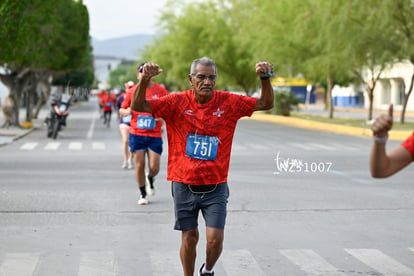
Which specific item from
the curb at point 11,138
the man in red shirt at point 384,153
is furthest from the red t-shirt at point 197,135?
the curb at point 11,138

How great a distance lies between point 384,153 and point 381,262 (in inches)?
143

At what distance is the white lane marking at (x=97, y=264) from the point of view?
693 centimetres

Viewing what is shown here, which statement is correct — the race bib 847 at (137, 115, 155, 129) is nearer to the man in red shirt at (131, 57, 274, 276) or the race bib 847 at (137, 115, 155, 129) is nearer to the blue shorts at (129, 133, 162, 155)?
the blue shorts at (129, 133, 162, 155)

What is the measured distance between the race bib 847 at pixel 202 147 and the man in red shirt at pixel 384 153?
6.47 ft

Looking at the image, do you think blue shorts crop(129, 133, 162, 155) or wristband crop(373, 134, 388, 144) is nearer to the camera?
wristband crop(373, 134, 388, 144)

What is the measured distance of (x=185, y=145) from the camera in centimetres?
597

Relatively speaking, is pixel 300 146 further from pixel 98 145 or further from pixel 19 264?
pixel 19 264

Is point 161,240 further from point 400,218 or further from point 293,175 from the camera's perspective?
point 293,175

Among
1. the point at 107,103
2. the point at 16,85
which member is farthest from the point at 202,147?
the point at 107,103

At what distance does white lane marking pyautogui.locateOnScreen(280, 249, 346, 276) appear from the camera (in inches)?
273

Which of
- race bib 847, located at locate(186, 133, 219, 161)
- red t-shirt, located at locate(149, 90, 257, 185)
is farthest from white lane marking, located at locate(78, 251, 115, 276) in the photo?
race bib 847, located at locate(186, 133, 219, 161)

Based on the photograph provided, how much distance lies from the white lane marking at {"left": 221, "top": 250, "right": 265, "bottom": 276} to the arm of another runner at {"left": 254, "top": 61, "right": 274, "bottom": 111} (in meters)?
1.60

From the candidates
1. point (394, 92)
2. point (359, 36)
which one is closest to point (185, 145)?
point (359, 36)

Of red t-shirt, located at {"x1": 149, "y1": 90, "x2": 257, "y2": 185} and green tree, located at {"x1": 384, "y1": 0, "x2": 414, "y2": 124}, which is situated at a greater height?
green tree, located at {"x1": 384, "y1": 0, "x2": 414, "y2": 124}
